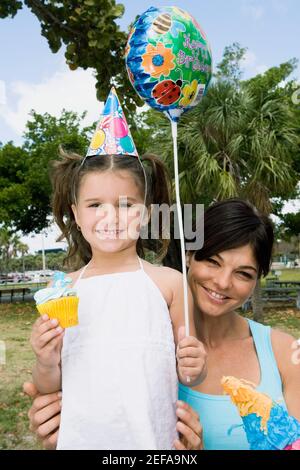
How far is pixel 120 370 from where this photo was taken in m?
1.67

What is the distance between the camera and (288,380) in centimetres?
195

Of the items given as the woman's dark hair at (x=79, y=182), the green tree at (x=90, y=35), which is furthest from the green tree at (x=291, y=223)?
the woman's dark hair at (x=79, y=182)

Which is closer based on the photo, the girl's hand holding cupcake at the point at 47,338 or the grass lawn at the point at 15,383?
the girl's hand holding cupcake at the point at 47,338

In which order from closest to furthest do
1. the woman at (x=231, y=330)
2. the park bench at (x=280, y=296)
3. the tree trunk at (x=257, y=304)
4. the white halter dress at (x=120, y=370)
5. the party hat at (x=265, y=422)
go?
the party hat at (x=265, y=422)
the white halter dress at (x=120, y=370)
the woman at (x=231, y=330)
the tree trunk at (x=257, y=304)
the park bench at (x=280, y=296)

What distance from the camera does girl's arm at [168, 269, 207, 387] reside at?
1.67 meters

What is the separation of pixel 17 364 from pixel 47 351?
702 centimetres

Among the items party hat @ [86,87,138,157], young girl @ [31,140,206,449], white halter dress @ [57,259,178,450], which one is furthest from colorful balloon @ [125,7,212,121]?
white halter dress @ [57,259,178,450]

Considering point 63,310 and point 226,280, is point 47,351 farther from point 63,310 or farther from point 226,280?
point 226,280

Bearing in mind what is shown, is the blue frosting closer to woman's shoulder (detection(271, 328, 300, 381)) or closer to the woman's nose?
the woman's nose

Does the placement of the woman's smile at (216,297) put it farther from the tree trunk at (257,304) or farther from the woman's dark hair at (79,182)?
the tree trunk at (257,304)

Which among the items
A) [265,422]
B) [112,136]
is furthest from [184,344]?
[112,136]

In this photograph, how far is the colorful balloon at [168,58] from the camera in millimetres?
1962

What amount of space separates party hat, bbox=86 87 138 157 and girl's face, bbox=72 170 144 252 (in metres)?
0.12

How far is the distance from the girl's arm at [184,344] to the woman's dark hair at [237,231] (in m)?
0.19
